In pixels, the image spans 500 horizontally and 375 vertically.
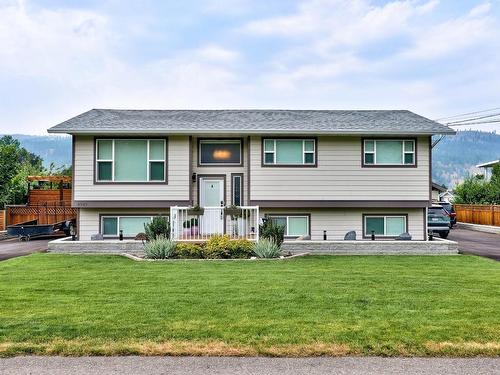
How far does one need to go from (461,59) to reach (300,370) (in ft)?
112

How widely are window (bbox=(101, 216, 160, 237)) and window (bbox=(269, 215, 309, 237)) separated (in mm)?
4947

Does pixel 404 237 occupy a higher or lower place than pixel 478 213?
lower

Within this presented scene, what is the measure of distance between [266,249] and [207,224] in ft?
10.2

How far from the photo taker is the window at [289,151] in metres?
17.3

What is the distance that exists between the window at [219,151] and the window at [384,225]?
545 cm

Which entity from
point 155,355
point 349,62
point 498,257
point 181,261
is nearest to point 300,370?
point 155,355

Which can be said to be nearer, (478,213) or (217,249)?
(217,249)

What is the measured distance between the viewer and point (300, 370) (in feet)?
16.0

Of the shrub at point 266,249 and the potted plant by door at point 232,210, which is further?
the potted plant by door at point 232,210

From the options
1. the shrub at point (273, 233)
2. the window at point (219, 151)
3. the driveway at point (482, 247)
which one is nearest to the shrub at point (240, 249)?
the shrub at point (273, 233)

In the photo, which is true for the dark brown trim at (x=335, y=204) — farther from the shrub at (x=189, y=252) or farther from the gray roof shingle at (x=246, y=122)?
the shrub at (x=189, y=252)

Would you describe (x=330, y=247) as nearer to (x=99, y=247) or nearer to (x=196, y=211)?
(x=196, y=211)

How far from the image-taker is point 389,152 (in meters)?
17.5

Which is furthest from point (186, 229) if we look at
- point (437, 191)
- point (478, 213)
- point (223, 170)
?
Answer: point (437, 191)
